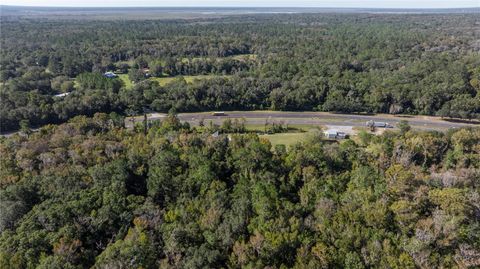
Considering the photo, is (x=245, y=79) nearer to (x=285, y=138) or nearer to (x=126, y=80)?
(x=285, y=138)

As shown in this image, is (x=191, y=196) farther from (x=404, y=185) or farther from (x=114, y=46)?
(x=114, y=46)

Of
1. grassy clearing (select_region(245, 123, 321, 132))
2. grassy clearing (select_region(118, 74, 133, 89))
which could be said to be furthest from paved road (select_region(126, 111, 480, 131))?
grassy clearing (select_region(118, 74, 133, 89))

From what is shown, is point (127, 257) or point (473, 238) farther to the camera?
point (473, 238)

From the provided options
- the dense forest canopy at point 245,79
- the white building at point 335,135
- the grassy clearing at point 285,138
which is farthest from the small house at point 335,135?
the dense forest canopy at point 245,79

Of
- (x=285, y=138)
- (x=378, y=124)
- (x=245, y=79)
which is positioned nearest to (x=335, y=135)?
(x=285, y=138)

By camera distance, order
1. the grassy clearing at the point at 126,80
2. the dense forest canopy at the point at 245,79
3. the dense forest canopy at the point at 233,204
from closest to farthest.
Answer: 1. the dense forest canopy at the point at 233,204
2. the dense forest canopy at the point at 245,79
3. the grassy clearing at the point at 126,80

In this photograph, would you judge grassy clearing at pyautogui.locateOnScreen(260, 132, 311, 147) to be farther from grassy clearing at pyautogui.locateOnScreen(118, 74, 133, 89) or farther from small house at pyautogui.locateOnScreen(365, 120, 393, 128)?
grassy clearing at pyautogui.locateOnScreen(118, 74, 133, 89)

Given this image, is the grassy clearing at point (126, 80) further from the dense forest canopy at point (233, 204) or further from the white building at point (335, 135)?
the white building at point (335, 135)

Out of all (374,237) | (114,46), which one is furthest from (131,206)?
(114,46)
